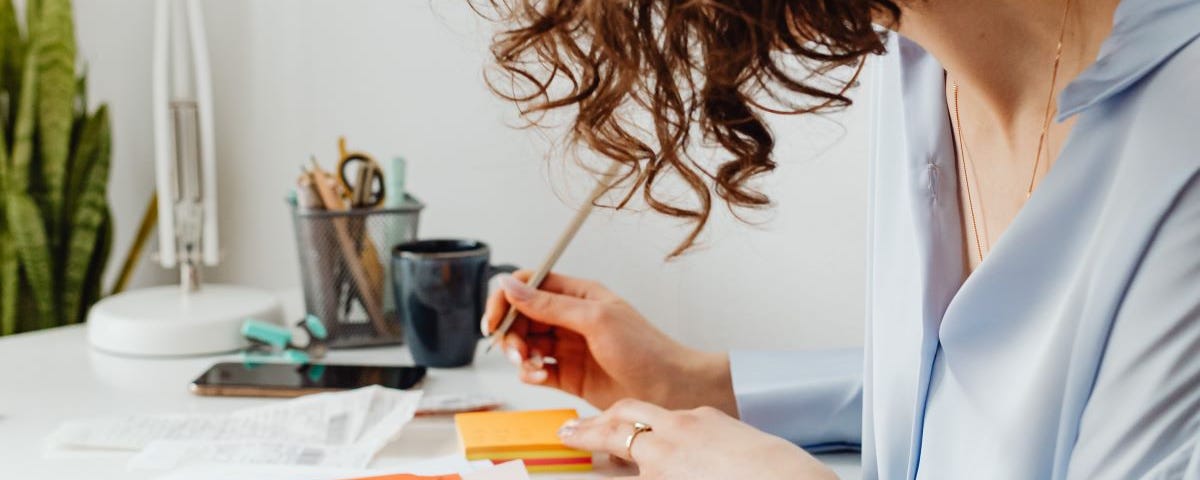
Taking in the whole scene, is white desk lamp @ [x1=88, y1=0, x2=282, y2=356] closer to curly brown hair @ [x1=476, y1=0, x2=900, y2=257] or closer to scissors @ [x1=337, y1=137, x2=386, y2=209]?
scissors @ [x1=337, y1=137, x2=386, y2=209]

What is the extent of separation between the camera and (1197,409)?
0.46 m

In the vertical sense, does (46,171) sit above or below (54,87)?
below

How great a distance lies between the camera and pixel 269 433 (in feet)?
2.99

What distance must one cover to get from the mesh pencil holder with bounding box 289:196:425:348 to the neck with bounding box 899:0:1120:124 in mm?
711

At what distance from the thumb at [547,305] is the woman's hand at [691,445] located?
122mm

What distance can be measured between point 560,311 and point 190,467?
1.02ft

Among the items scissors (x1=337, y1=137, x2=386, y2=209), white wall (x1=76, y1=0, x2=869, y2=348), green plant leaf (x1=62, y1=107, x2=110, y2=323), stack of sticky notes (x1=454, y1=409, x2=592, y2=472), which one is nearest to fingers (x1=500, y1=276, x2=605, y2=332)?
stack of sticky notes (x1=454, y1=409, x2=592, y2=472)

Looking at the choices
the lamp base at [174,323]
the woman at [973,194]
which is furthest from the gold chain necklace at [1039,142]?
the lamp base at [174,323]

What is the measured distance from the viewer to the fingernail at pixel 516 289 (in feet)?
3.17

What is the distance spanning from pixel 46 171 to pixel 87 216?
0.24ft

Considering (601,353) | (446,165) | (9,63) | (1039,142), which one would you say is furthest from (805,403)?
(9,63)

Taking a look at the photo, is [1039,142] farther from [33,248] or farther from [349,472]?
[33,248]

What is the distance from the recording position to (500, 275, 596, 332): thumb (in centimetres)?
96

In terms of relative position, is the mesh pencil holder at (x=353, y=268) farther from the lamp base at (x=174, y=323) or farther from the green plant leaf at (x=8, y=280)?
the green plant leaf at (x=8, y=280)
